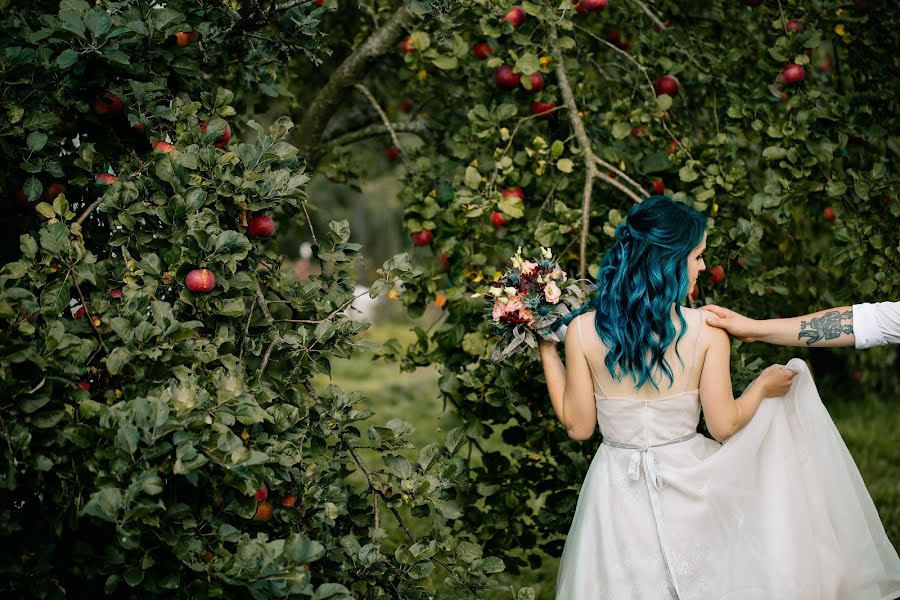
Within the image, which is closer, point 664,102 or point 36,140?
point 36,140

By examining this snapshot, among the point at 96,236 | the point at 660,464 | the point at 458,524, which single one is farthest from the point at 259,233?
the point at 458,524

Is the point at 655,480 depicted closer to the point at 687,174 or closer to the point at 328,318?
the point at 328,318

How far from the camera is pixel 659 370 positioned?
80.0 inches

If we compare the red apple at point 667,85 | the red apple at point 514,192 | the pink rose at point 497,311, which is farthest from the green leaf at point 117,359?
the red apple at point 667,85

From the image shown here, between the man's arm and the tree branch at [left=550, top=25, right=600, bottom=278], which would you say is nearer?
the man's arm

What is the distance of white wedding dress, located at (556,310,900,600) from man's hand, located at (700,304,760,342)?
0.04m

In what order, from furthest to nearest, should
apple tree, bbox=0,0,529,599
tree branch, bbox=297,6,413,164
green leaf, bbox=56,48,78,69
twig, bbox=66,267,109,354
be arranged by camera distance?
tree branch, bbox=297,6,413,164, green leaf, bbox=56,48,78,69, twig, bbox=66,267,109,354, apple tree, bbox=0,0,529,599

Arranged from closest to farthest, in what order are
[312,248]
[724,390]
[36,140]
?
[36,140] < [724,390] < [312,248]

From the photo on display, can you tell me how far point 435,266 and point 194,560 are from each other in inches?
58.1

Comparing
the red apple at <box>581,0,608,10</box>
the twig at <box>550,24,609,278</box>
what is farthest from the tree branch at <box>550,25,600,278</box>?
the red apple at <box>581,0,608,10</box>

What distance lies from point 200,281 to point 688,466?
126 centimetres

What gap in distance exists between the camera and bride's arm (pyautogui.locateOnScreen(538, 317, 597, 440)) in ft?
6.91

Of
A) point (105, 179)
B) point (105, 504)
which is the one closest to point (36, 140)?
point (105, 179)

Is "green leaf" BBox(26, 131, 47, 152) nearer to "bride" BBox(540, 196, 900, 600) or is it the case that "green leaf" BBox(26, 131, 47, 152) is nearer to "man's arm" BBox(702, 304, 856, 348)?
"bride" BBox(540, 196, 900, 600)
